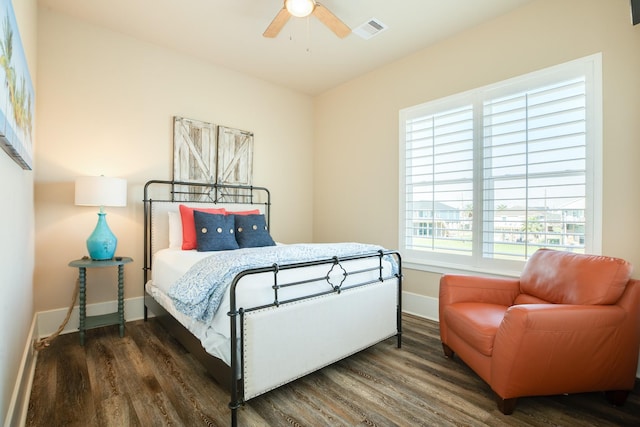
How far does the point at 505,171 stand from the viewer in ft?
9.57

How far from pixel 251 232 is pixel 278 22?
2001mm

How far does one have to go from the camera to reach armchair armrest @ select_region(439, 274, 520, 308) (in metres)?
2.46

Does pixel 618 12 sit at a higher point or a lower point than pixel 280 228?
higher

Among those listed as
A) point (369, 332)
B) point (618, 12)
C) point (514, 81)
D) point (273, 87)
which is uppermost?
point (273, 87)

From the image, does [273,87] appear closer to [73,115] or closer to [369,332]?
[73,115]

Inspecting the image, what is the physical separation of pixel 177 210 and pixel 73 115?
1.30 m

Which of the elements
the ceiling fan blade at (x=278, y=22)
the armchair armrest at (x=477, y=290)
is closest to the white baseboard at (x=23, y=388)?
the armchair armrest at (x=477, y=290)

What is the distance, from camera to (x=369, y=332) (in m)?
2.46

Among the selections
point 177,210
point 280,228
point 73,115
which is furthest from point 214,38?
point 280,228

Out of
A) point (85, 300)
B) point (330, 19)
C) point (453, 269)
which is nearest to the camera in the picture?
point (330, 19)

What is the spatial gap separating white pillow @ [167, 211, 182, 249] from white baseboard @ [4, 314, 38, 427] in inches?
49.9

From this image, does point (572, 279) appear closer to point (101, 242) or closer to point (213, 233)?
point (213, 233)

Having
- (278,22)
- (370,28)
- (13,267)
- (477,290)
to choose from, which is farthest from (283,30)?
(477,290)

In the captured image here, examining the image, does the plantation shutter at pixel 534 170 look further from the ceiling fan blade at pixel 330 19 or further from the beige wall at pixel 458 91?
the ceiling fan blade at pixel 330 19
